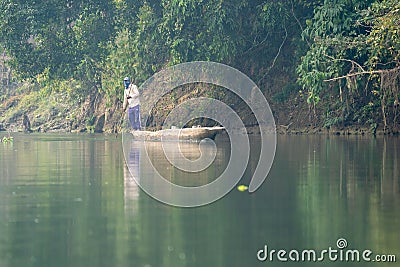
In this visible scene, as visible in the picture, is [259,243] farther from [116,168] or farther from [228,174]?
[116,168]

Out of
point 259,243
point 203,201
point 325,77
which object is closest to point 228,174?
point 203,201

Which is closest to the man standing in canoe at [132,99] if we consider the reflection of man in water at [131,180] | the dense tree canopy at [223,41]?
the dense tree canopy at [223,41]

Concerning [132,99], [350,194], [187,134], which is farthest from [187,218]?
[132,99]

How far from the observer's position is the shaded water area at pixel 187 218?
764cm

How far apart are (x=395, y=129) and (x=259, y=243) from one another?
2123 cm

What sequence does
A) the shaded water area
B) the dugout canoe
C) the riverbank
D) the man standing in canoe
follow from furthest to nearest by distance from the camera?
the riverbank, the man standing in canoe, the dugout canoe, the shaded water area

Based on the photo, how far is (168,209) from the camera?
10352mm

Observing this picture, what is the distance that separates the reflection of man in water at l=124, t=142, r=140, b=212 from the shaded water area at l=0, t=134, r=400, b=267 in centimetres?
3

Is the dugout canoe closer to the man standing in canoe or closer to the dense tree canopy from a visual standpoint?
the man standing in canoe

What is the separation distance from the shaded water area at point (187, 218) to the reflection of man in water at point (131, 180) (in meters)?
0.03

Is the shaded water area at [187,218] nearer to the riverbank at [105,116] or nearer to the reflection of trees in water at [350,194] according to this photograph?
the reflection of trees in water at [350,194]

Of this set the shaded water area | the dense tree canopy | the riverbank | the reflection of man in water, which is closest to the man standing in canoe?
the dense tree canopy

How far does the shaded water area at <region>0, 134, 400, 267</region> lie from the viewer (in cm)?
764

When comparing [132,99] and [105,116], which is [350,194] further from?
[105,116]
